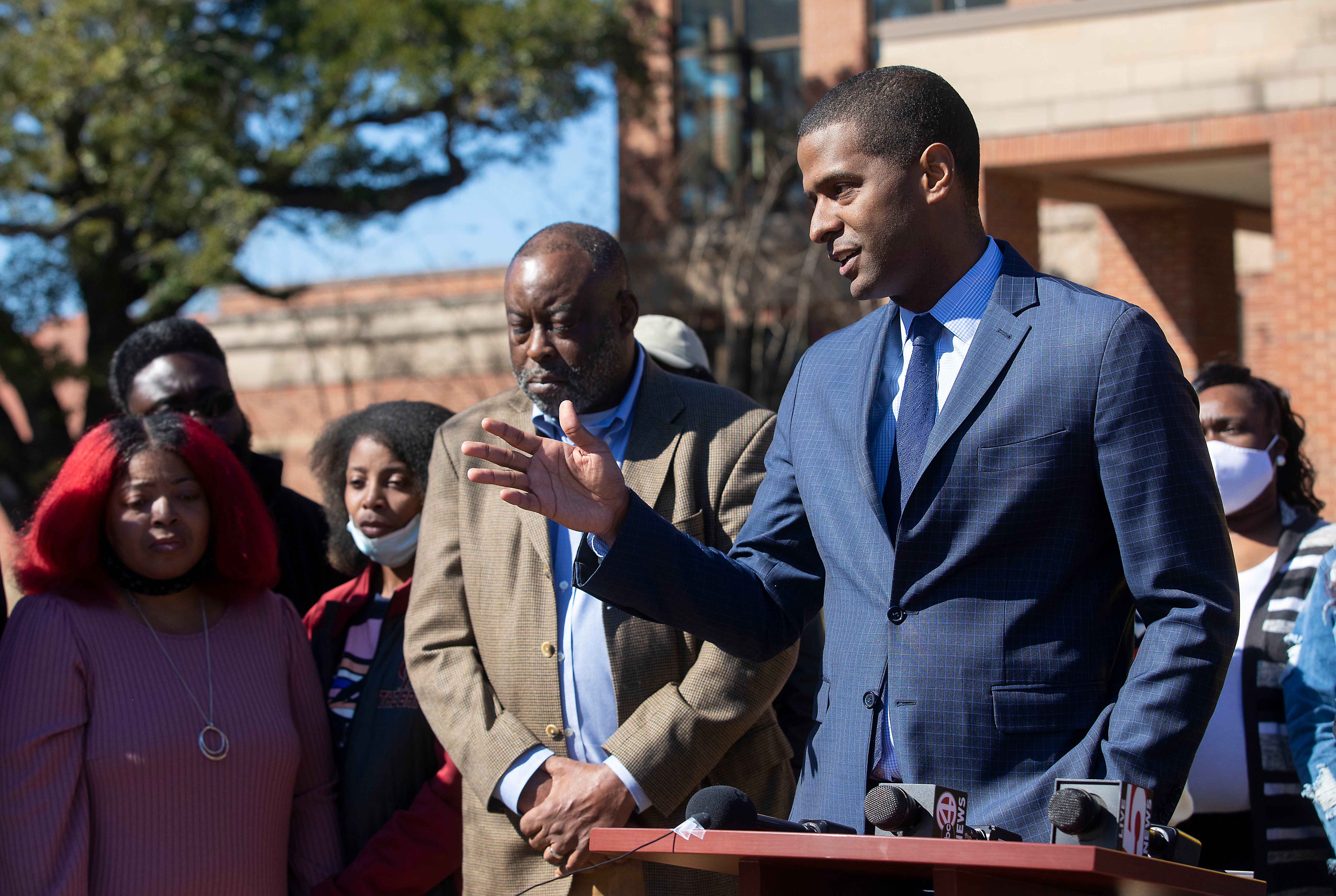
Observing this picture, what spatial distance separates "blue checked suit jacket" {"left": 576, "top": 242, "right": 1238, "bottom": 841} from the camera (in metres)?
2.17

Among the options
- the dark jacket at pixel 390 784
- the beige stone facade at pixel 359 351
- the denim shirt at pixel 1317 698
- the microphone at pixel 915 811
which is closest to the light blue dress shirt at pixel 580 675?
the dark jacket at pixel 390 784

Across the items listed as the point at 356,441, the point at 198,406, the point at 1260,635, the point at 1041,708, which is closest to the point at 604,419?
the point at 356,441

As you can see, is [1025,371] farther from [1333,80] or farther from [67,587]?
[1333,80]

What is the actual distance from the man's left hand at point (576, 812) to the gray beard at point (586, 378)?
3.15ft

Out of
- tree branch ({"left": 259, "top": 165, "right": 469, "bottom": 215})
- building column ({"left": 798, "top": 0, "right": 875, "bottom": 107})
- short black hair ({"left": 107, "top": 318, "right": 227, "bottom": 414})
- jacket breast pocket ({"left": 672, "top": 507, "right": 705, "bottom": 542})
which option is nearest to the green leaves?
tree branch ({"left": 259, "top": 165, "right": 469, "bottom": 215})

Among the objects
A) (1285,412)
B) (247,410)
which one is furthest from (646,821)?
(247,410)

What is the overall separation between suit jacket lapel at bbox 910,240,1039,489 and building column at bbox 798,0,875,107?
1790 centimetres

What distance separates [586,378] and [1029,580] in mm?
1555

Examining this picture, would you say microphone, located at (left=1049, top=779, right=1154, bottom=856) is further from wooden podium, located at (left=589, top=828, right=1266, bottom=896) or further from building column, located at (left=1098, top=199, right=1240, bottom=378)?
building column, located at (left=1098, top=199, right=1240, bottom=378)

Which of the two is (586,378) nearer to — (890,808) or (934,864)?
(890,808)

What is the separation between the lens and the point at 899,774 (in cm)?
234

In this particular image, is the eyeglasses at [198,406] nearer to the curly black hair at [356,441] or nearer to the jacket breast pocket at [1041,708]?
the curly black hair at [356,441]

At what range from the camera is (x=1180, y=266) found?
47.5 feet

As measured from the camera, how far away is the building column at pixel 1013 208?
1238 cm
